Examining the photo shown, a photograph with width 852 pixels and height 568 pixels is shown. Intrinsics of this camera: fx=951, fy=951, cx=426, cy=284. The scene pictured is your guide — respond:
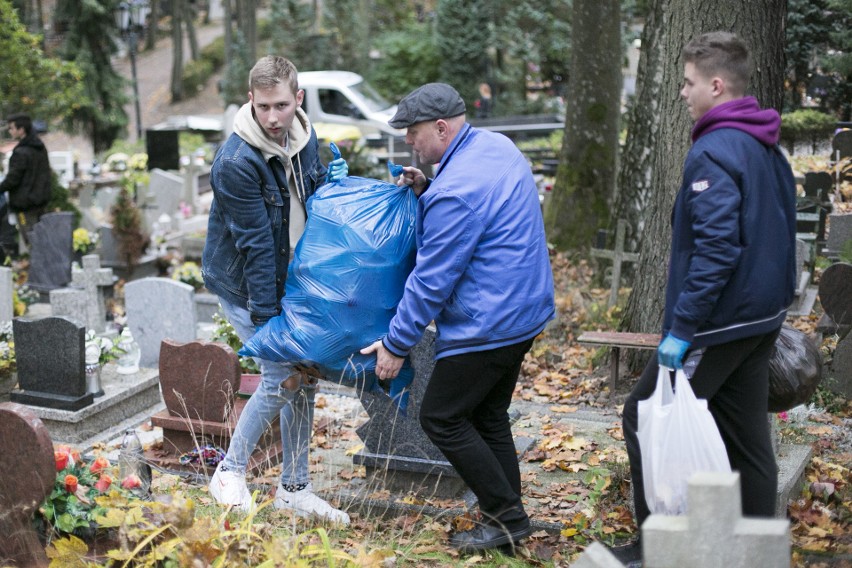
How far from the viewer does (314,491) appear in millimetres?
4477

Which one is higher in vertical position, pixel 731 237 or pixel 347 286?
pixel 731 237

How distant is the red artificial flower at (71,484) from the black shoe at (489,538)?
1.47 metres

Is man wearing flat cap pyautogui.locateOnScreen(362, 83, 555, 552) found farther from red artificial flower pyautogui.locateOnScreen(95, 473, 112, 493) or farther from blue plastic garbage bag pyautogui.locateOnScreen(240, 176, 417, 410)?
red artificial flower pyautogui.locateOnScreen(95, 473, 112, 493)

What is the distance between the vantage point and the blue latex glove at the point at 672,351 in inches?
119

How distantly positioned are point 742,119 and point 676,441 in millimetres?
1042

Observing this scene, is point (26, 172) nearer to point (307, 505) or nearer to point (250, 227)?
point (250, 227)

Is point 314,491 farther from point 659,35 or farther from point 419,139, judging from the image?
point 659,35

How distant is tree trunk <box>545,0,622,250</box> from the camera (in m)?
10.3

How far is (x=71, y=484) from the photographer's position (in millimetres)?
3568

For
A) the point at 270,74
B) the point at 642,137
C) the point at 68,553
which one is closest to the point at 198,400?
the point at 68,553

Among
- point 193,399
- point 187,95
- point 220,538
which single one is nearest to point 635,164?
point 193,399

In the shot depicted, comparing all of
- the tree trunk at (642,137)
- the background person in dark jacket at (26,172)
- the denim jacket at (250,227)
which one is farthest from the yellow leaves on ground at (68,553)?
the background person in dark jacket at (26,172)

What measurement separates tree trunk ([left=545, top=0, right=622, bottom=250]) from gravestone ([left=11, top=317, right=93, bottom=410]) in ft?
18.0

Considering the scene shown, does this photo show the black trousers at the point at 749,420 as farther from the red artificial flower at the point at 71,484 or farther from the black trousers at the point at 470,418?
the red artificial flower at the point at 71,484
